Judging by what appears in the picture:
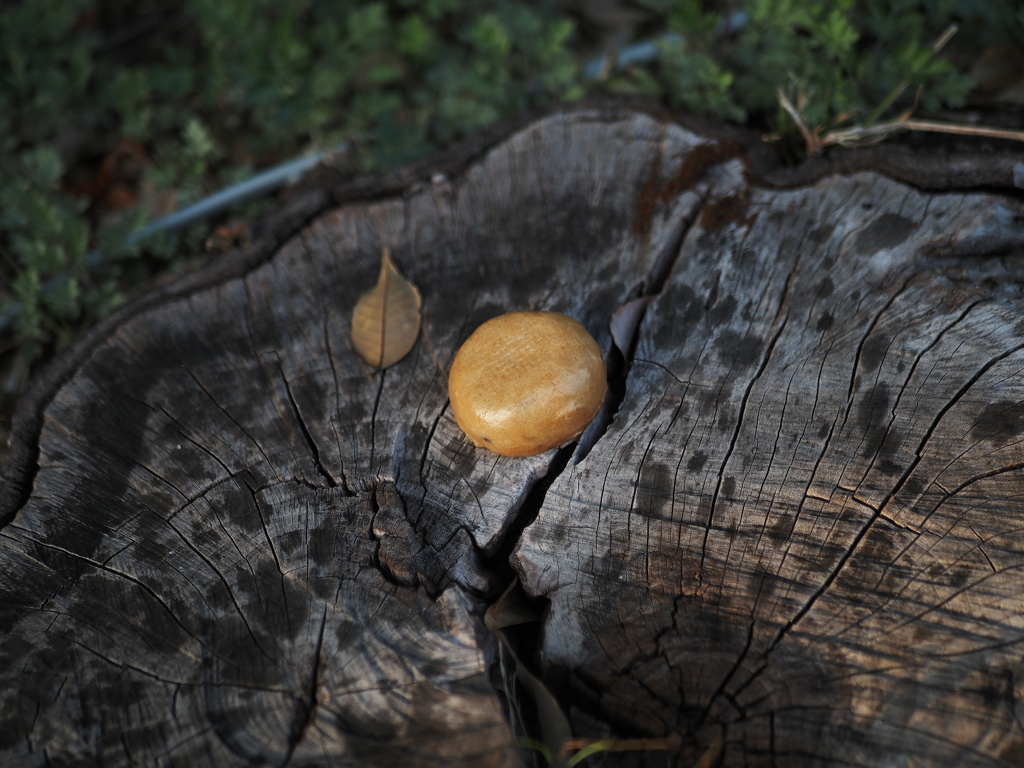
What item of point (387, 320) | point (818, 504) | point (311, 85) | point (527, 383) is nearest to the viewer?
point (818, 504)

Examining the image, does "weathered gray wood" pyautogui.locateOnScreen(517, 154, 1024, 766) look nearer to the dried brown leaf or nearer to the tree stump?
the tree stump

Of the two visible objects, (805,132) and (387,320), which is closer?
(387,320)

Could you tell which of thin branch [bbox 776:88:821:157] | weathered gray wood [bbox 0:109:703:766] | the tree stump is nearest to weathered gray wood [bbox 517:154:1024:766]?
the tree stump

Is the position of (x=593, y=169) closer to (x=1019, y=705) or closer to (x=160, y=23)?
(x=1019, y=705)

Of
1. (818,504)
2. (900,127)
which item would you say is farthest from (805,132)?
(818,504)

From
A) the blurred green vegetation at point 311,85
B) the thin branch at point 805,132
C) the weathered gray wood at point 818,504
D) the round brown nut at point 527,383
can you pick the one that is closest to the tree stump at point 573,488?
the weathered gray wood at point 818,504

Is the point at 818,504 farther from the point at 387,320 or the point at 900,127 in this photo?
the point at 900,127

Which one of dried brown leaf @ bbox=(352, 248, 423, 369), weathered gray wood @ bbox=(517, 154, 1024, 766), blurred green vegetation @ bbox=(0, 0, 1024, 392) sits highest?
blurred green vegetation @ bbox=(0, 0, 1024, 392)
